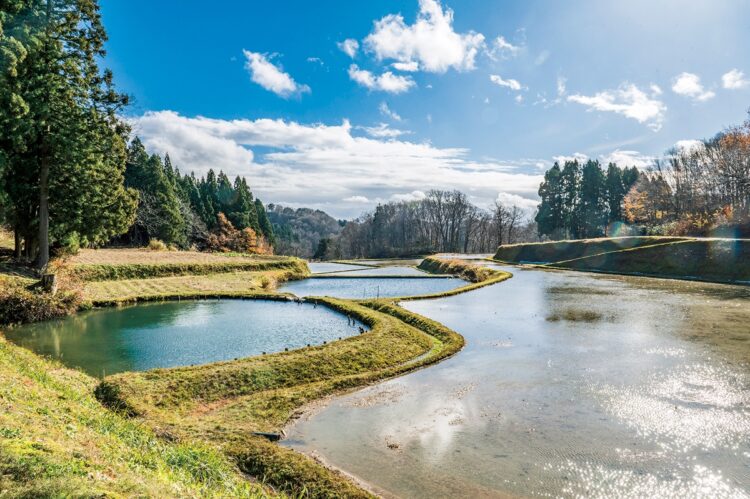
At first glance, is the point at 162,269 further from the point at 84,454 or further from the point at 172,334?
the point at 84,454

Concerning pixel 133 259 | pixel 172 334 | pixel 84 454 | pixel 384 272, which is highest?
pixel 133 259

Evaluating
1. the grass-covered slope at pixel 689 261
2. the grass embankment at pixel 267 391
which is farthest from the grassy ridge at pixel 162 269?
the grass-covered slope at pixel 689 261

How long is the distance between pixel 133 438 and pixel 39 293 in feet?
60.7

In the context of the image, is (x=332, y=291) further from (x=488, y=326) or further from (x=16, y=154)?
(x=16, y=154)

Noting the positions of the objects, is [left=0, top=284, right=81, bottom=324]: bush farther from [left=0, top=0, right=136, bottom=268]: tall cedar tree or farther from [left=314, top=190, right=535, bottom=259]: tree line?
[left=314, top=190, right=535, bottom=259]: tree line

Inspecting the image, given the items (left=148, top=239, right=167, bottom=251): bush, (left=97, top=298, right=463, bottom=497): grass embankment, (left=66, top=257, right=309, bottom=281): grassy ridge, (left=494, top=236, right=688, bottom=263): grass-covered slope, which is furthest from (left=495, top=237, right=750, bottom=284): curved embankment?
(left=148, top=239, right=167, bottom=251): bush

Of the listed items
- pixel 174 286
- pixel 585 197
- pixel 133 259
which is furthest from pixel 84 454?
pixel 585 197

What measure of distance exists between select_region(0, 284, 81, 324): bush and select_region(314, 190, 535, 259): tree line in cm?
8349

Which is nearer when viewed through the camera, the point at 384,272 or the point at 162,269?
the point at 162,269

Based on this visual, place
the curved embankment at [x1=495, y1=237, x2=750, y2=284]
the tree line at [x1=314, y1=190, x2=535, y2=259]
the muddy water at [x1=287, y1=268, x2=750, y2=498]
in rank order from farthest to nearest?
the tree line at [x1=314, y1=190, x2=535, y2=259], the curved embankment at [x1=495, y1=237, x2=750, y2=284], the muddy water at [x1=287, y1=268, x2=750, y2=498]

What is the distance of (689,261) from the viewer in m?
41.7

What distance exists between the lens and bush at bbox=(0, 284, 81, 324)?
20.4 metres

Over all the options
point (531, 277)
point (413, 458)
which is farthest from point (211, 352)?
point (531, 277)

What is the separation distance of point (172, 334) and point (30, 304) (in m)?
7.64
